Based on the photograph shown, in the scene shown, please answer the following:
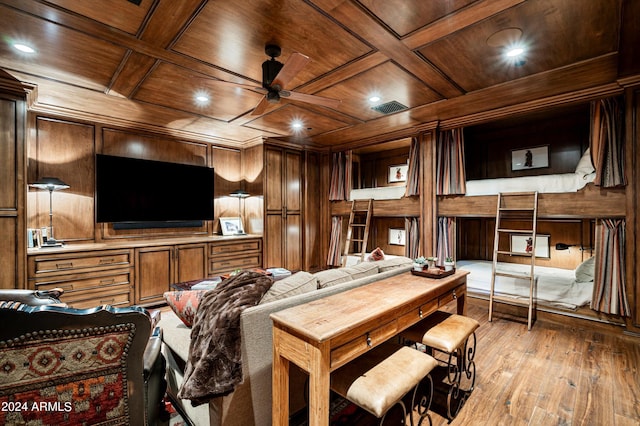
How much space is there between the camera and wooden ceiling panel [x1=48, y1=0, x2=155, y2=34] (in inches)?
73.7

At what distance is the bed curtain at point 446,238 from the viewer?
4.14m

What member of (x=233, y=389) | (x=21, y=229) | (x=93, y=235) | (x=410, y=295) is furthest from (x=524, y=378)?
(x=93, y=235)

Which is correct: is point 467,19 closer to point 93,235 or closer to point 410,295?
point 410,295

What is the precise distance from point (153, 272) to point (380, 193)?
12.4 ft

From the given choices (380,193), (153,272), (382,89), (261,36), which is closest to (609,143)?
(382,89)

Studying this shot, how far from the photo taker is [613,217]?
301cm

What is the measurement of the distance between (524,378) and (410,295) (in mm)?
1399

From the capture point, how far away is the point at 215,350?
1.33 meters

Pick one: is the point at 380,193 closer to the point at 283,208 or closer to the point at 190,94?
the point at 283,208

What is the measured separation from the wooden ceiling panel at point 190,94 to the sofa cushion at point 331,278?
6.80 feet

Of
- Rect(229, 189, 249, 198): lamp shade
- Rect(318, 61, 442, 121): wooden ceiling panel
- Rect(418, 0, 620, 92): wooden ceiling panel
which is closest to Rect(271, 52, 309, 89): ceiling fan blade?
Rect(318, 61, 442, 121): wooden ceiling panel

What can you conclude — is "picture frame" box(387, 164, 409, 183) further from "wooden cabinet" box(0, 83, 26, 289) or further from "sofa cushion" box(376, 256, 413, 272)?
"wooden cabinet" box(0, 83, 26, 289)

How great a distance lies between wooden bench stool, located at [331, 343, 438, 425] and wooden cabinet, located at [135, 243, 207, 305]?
3411mm

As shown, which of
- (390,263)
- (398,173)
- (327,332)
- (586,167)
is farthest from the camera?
(398,173)
